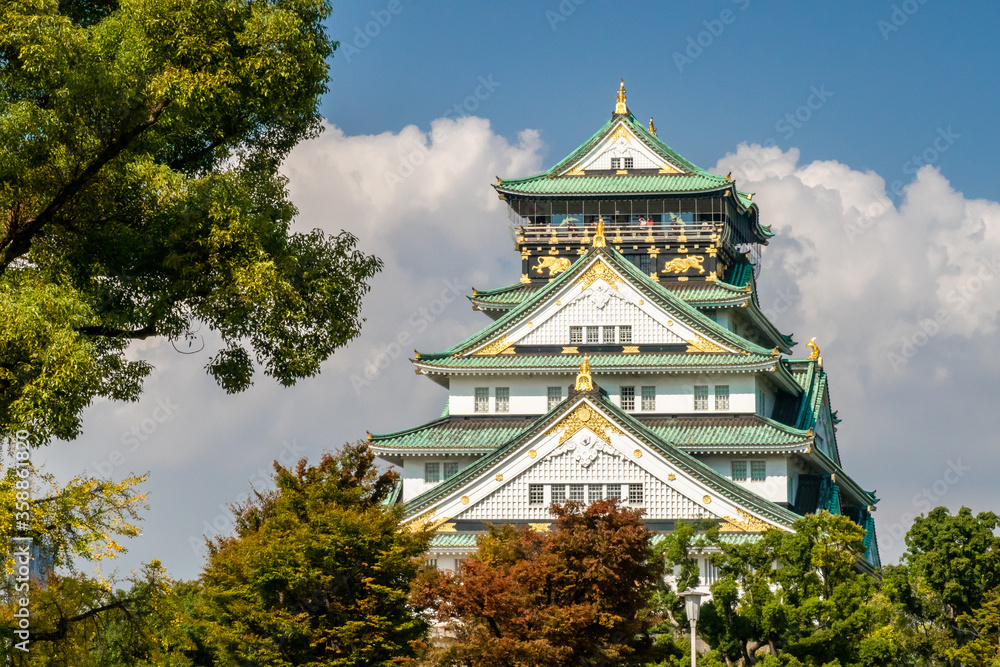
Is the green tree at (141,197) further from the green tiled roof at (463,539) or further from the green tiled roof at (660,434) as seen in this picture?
the green tiled roof at (660,434)

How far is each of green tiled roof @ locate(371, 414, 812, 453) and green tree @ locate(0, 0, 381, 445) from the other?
127 ft

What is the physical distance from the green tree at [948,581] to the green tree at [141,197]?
27967mm

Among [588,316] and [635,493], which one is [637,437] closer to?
[635,493]

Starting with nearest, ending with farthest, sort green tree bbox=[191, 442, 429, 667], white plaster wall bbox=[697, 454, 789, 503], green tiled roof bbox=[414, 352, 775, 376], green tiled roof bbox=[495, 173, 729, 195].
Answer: green tree bbox=[191, 442, 429, 667] → white plaster wall bbox=[697, 454, 789, 503] → green tiled roof bbox=[414, 352, 775, 376] → green tiled roof bbox=[495, 173, 729, 195]

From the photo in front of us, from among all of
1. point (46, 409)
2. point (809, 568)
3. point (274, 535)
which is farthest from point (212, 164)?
point (809, 568)

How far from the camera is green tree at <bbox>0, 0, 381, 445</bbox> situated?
19250 millimetres

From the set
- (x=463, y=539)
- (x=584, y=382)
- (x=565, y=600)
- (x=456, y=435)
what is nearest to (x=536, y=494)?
(x=463, y=539)

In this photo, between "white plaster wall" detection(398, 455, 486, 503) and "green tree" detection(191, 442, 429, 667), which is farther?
"white plaster wall" detection(398, 455, 486, 503)

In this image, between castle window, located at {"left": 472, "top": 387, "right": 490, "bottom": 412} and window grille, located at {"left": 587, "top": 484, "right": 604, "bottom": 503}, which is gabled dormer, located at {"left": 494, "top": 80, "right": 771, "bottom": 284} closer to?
castle window, located at {"left": 472, "top": 387, "right": 490, "bottom": 412}

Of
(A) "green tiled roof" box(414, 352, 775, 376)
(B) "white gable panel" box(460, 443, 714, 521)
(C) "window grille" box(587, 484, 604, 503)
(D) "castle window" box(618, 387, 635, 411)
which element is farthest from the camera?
(D) "castle window" box(618, 387, 635, 411)

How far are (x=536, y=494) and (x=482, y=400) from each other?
8432mm

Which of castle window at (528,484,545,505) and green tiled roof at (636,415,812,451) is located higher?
green tiled roof at (636,415,812,451)

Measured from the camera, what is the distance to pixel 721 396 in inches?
2462

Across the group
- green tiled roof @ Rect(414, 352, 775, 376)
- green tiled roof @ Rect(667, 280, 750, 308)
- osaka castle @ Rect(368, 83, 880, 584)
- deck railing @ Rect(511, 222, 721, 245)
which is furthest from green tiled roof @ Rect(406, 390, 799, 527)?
deck railing @ Rect(511, 222, 721, 245)
